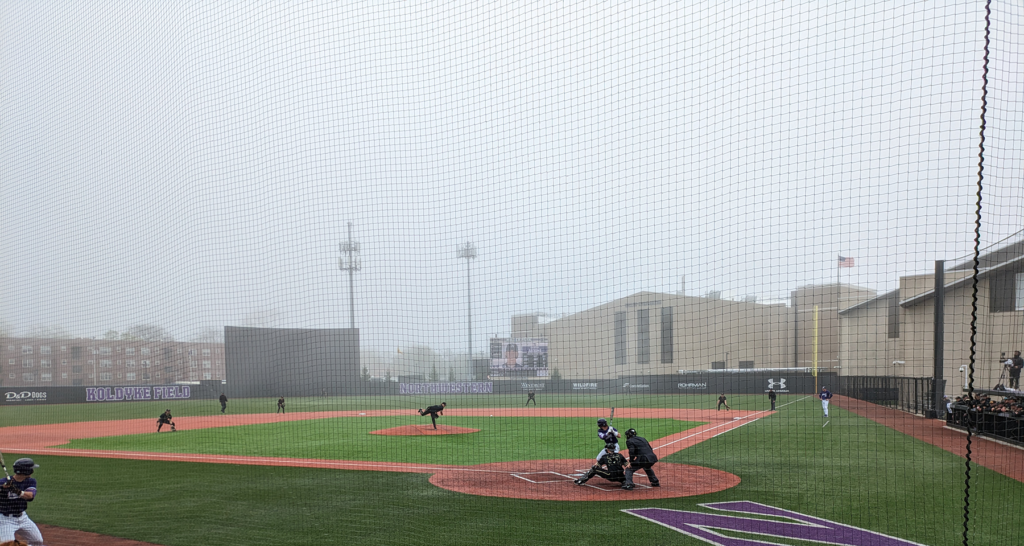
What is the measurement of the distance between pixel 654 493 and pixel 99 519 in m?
8.90

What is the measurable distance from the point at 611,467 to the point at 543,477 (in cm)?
209

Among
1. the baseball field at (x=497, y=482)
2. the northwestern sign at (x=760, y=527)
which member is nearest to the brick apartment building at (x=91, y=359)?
the baseball field at (x=497, y=482)

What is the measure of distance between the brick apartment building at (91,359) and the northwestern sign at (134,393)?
15.3 feet

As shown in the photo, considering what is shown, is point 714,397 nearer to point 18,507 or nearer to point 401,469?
point 401,469

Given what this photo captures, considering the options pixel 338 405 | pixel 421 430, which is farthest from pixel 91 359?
pixel 421 430

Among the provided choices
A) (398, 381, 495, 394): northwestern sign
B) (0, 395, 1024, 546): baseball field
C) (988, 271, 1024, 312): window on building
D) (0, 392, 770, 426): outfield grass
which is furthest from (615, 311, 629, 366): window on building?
(988, 271, 1024, 312): window on building

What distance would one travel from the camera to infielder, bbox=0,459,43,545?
6.28 m

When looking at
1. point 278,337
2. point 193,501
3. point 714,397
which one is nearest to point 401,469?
point 193,501

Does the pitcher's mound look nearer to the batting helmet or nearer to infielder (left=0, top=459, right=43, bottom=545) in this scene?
infielder (left=0, top=459, right=43, bottom=545)

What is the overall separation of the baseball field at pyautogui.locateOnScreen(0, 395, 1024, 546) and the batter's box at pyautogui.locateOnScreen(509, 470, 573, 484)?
42mm

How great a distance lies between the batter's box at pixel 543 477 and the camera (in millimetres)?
12992

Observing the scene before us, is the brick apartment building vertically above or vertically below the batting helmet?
below

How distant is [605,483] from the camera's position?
A: 12.4 meters

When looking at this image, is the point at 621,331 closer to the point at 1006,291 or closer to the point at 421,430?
the point at 421,430
